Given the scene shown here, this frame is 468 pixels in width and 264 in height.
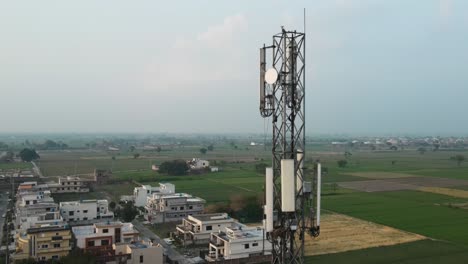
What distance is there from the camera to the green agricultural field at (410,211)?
2344cm

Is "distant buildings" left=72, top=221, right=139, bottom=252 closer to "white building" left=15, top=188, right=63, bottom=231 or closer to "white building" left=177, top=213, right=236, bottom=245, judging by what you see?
"white building" left=15, top=188, right=63, bottom=231

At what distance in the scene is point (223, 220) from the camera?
75.0ft

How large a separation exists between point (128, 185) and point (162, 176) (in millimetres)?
6806

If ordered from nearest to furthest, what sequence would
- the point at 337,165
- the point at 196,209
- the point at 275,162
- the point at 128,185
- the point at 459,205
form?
the point at 275,162 < the point at 196,209 < the point at 459,205 < the point at 128,185 < the point at 337,165

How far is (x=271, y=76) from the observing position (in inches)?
239

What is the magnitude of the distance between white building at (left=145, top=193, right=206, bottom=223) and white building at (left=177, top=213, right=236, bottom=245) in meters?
4.54

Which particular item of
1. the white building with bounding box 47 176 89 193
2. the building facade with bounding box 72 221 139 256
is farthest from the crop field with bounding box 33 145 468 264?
the building facade with bounding box 72 221 139 256

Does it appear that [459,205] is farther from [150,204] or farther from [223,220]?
[150,204]

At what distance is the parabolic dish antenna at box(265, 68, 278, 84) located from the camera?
6037 millimetres

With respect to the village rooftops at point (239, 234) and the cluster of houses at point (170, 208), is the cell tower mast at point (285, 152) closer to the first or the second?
the village rooftops at point (239, 234)

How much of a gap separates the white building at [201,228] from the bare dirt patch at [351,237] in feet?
14.9

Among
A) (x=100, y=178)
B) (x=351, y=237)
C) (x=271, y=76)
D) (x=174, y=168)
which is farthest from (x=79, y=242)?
(x=174, y=168)

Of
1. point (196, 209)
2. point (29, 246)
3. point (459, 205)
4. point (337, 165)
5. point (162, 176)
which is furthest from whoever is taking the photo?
point (337, 165)

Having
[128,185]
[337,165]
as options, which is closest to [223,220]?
[128,185]
